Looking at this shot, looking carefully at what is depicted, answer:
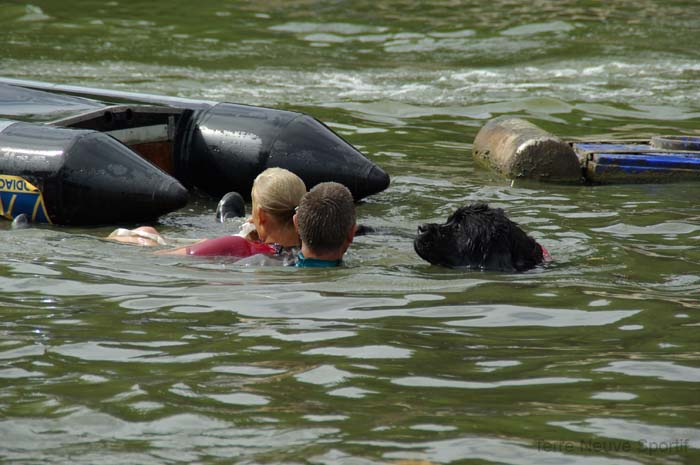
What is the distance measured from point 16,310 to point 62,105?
4.48m

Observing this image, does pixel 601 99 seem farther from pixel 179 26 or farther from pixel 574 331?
pixel 574 331

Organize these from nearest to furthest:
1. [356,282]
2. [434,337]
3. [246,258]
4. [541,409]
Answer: [541,409] → [434,337] → [356,282] → [246,258]

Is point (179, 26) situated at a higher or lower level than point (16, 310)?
higher

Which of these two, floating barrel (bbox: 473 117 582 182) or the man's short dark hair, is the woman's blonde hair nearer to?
the man's short dark hair

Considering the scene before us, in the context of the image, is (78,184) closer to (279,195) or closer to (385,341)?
(279,195)

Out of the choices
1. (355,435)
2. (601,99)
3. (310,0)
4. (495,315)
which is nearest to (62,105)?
(495,315)

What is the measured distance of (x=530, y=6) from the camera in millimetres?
21406

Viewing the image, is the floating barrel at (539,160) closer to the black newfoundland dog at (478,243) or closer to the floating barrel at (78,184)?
the floating barrel at (78,184)

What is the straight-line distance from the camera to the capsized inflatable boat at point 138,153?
818 centimetres

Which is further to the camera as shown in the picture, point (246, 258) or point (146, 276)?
point (246, 258)

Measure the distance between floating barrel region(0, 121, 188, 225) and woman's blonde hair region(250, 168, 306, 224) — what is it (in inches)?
63.2

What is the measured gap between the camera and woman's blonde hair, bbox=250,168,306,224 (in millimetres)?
6660

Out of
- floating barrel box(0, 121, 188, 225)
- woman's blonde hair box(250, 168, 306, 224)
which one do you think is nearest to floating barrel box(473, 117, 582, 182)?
floating barrel box(0, 121, 188, 225)

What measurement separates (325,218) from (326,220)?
0.01m
